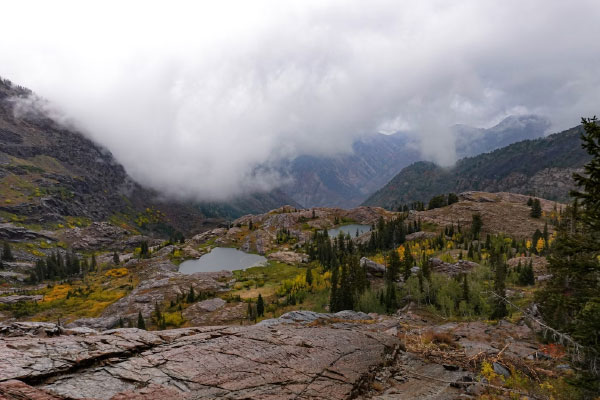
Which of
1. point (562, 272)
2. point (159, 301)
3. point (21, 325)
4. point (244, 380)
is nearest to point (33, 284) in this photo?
point (159, 301)

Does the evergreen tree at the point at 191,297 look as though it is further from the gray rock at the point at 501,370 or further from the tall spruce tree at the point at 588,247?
the tall spruce tree at the point at 588,247

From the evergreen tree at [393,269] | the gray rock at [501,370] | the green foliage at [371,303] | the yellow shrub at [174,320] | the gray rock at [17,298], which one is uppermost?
the gray rock at [501,370]

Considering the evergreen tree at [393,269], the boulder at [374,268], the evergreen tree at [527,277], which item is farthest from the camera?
the boulder at [374,268]

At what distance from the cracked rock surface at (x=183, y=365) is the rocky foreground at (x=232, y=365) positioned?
0.18ft

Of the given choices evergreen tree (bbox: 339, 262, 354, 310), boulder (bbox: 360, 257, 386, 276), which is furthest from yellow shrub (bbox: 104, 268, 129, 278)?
evergreen tree (bbox: 339, 262, 354, 310)

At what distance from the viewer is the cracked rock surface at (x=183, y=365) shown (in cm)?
1628

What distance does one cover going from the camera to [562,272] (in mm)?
18297

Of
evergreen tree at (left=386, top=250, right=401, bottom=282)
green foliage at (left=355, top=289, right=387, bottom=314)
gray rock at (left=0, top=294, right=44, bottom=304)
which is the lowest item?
gray rock at (left=0, top=294, right=44, bottom=304)

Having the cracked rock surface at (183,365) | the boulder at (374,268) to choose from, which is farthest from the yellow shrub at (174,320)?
the cracked rock surface at (183,365)

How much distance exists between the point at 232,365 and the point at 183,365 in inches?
121

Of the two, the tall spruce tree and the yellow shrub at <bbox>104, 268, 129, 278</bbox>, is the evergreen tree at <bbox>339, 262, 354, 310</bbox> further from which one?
the yellow shrub at <bbox>104, 268, 129, 278</bbox>

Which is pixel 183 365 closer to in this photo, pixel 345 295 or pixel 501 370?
pixel 501 370

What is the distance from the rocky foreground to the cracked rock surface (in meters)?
0.06

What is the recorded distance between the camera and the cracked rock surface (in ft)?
53.4
